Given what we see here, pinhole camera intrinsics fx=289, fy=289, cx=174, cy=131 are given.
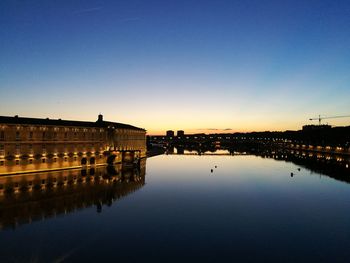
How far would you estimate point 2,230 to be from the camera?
115 ft

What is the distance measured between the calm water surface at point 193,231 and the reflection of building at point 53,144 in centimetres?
3524

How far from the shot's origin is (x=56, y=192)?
55.9 metres

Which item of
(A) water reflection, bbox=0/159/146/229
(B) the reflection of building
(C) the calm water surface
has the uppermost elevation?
(B) the reflection of building

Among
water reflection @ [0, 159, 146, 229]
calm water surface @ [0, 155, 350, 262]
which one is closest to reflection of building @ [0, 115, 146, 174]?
Answer: water reflection @ [0, 159, 146, 229]

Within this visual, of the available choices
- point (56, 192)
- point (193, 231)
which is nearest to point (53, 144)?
point (56, 192)

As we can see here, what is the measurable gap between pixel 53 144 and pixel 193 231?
2411 inches

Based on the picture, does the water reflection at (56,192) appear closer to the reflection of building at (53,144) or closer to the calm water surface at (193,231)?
the calm water surface at (193,231)

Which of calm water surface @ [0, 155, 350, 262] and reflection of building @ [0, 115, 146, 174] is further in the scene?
reflection of building @ [0, 115, 146, 174]

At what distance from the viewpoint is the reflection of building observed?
7356 cm

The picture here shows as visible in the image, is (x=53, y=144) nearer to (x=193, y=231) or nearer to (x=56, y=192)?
(x=56, y=192)

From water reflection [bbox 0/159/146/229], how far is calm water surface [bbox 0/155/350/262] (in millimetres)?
2156

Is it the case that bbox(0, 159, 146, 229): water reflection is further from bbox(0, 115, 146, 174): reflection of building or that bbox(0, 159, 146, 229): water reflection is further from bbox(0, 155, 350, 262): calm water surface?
bbox(0, 115, 146, 174): reflection of building

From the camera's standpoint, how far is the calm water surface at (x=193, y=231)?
28.9m

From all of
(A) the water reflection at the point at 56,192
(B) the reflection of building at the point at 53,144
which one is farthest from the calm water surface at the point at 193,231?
(B) the reflection of building at the point at 53,144
